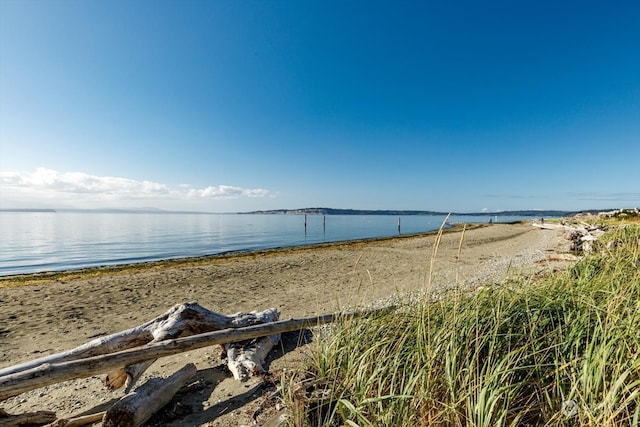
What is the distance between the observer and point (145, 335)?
488 centimetres

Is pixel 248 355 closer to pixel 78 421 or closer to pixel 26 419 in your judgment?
pixel 78 421

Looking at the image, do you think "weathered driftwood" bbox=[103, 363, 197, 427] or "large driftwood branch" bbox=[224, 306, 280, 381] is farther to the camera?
"large driftwood branch" bbox=[224, 306, 280, 381]

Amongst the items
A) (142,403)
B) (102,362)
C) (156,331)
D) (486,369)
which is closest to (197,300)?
(156,331)

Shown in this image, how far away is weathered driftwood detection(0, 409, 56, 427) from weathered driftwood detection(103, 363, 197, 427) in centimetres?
98

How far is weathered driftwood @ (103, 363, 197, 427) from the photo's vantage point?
10.4ft

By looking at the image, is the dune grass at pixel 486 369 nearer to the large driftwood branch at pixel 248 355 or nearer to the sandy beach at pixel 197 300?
the sandy beach at pixel 197 300

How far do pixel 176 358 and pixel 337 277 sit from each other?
9.40m

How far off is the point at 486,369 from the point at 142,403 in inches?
146

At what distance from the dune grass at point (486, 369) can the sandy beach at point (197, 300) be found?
690 millimetres

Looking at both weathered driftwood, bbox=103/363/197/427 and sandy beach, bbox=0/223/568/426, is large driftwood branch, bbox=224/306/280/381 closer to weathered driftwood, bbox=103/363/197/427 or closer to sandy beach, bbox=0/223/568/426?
sandy beach, bbox=0/223/568/426

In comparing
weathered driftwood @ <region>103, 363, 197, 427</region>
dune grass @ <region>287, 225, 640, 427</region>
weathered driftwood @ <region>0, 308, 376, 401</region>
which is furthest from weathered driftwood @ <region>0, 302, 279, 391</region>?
dune grass @ <region>287, 225, 640, 427</region>

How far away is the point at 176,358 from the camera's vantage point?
5570 mm

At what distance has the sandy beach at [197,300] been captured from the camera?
4.05 meters

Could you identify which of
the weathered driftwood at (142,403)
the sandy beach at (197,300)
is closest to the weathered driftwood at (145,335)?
the sandy beach at (197,300)
